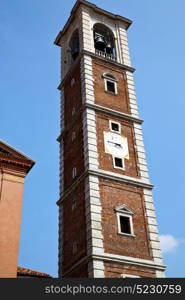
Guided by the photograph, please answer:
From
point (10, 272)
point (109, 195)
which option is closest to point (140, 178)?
point (109, 195)

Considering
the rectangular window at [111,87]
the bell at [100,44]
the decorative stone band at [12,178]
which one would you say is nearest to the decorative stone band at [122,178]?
the decorative stone band at [12,178]

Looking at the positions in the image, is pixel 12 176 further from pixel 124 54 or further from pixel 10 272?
pixel 124 54

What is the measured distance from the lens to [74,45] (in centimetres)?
3572

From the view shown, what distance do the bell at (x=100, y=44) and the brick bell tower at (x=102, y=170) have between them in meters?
0.08

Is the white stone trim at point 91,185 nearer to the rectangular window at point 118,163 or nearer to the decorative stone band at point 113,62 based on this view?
the rectangular window at point 118,163

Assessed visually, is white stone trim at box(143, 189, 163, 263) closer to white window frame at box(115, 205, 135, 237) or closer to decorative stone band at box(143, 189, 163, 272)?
decorative stone band at box(143, 189, 163, 272)

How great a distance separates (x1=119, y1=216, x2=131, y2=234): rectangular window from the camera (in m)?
23.5

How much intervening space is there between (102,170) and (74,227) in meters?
3.50

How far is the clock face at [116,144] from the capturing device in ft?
86.6

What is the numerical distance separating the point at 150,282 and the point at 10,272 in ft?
19.9

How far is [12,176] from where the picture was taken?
781 inches

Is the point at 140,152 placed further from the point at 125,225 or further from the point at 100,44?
the point at 100,44

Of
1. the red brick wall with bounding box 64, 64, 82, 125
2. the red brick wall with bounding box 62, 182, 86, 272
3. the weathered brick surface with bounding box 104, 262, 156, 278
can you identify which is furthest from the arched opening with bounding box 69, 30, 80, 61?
the weathered brick surface with bounding box 104, 262, 156, 278

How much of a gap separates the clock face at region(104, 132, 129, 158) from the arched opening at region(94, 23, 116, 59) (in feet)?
27.1
